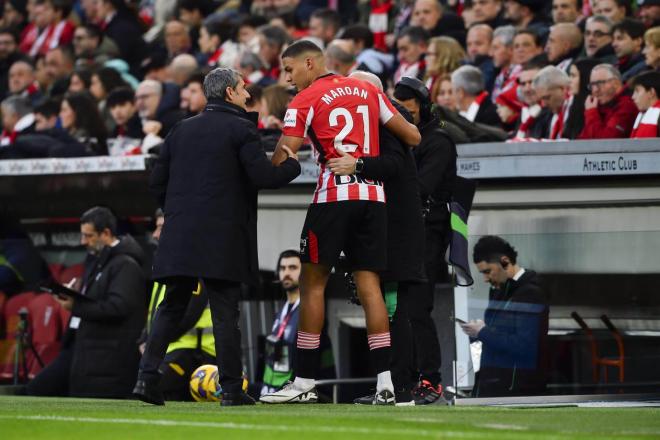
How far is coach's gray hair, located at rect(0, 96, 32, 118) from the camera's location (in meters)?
17.1

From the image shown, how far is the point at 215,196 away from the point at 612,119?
4.22 metres

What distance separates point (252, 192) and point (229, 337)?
86 centimetres

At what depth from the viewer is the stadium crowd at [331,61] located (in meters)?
12.3

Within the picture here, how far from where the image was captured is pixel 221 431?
6.70 meters

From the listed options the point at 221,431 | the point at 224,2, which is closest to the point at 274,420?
the point at 221,431

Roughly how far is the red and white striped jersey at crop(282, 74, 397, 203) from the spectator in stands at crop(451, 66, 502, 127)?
12.9 feet

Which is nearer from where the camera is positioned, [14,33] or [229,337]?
[229,337]

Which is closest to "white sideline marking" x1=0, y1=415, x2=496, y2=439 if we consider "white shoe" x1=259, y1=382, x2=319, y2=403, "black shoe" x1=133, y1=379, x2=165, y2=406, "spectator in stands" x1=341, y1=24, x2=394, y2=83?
"black shoe" x1=133, y1=379, x2=165, y2=406

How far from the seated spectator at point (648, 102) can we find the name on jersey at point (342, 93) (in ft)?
10.7

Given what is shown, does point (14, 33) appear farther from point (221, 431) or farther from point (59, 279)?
point (221, 431)

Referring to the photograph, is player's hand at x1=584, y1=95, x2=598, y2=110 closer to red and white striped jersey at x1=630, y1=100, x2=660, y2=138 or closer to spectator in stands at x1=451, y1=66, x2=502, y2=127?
red and white striped jersey at x1=630, y1=100, x2=660, y2=138

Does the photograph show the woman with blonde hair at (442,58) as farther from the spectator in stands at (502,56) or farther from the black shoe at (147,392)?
the black shoe at (147,392)

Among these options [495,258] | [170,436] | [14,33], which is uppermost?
[14,33]

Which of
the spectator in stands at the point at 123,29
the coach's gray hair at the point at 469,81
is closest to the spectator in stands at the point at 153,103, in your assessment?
the coach's gray hair at the point at 469,81
